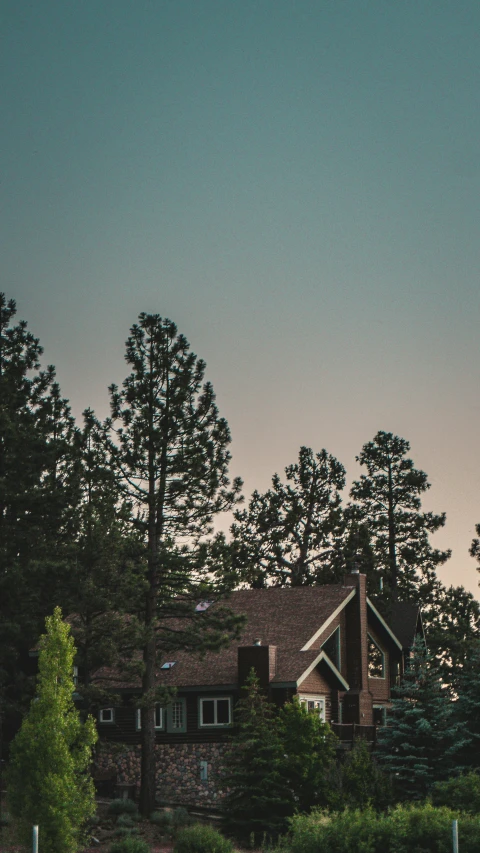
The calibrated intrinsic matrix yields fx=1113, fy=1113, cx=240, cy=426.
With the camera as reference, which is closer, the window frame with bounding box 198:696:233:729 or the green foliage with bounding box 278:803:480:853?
the green foliage with bounding box 278:803:480:853

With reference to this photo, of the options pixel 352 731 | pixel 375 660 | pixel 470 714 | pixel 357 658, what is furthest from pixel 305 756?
pixel 375 660

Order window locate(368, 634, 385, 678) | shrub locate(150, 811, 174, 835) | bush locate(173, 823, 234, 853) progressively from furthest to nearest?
window locate(368, 634, 385, 678), shrub locate(150, 811, 174, 835), bush locate(173, 823, 234, 853)

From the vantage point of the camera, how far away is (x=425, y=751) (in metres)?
35.4

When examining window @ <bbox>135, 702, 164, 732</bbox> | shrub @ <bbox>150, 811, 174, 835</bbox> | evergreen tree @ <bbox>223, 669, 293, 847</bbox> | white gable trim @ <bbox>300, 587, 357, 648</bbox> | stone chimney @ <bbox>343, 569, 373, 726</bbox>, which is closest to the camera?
evergreen tree @ <bbox>223, 669, 293, 847</bbox>

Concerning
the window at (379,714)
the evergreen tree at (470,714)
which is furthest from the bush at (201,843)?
the window at (379,714)

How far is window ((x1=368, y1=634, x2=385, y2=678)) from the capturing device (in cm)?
4847

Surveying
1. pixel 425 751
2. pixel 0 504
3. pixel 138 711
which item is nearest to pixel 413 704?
pixel 425 751

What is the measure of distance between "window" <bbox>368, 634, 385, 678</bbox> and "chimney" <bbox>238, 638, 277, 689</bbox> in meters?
10.1

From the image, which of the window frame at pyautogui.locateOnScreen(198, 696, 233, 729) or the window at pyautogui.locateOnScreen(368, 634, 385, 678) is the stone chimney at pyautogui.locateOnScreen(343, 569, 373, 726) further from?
the window frame at pyautogui.locateOnScreen(198, 696, 233, 729)

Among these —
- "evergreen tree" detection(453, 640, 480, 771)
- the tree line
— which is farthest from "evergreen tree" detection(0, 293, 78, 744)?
"evergreen tree" detection(453, 640, 480, 771)

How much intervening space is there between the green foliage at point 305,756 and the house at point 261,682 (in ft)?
4.61

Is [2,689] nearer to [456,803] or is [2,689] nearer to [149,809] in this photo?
[149,809]

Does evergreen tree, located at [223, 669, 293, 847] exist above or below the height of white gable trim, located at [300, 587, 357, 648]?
below

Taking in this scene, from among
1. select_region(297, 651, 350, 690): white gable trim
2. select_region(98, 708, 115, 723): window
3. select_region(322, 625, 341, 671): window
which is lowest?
select_region(98, 708, 115, 723): window
